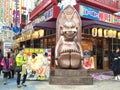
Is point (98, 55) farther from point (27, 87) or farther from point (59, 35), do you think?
point (27, 87)

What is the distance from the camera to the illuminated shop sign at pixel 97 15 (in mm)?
18297

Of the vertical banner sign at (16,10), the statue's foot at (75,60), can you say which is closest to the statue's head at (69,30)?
the statue's foot at (75,60)

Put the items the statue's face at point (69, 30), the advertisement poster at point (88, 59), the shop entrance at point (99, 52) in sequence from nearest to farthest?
the statue's face at point (69, 30) → the advertisement poster at point (88, 59) → the shop entrance at point (99, 52)

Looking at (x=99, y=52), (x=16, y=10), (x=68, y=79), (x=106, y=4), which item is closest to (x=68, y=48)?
(x=68, y=79)

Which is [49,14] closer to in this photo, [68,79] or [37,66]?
[37,66]

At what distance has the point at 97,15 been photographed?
19.7 m

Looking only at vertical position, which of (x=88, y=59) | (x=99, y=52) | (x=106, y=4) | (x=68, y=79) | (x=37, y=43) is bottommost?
(x=68, y=79)

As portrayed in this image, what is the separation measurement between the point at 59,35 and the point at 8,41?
10.2 metres

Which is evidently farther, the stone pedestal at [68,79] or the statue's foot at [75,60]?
the statue's foot at [75,60]

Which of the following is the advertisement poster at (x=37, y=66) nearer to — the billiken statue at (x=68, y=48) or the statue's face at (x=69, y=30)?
the billiken statue at (x=68, y=48)

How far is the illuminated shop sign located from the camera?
18.3 meters

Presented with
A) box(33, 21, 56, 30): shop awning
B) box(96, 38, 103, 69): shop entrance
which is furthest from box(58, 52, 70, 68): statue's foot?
box(96, 38, 103, 69): shop entrance

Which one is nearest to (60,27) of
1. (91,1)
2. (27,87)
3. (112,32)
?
(27,87)

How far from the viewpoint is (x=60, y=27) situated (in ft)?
46.8
